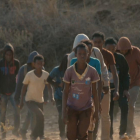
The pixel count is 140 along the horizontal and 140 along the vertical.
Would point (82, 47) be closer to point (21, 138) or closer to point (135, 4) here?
point (21, 138)

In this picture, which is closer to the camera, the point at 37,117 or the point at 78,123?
the point at 78,123

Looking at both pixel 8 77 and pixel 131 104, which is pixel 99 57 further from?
pixel 8 77

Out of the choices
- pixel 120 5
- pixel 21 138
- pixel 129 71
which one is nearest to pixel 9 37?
pixel 120 5

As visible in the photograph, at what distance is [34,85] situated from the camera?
8453 millimetres

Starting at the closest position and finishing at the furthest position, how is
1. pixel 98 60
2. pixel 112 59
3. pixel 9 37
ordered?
1. pixel 98 60
2. pixel 112 59
3. pixel 9 37

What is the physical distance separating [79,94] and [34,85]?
105 inches

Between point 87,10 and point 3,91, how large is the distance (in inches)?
305

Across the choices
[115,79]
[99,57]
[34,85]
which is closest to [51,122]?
[34,85]

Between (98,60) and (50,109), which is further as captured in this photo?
(50,109)

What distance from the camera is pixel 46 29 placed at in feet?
50.1

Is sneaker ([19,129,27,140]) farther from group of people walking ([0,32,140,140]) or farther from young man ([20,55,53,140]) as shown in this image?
young man ([20,55,53,140])

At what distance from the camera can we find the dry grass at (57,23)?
14.8 meters

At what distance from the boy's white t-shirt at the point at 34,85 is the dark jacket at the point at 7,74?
1.18 m

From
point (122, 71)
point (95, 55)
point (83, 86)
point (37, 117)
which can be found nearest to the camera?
point (83, 86)
